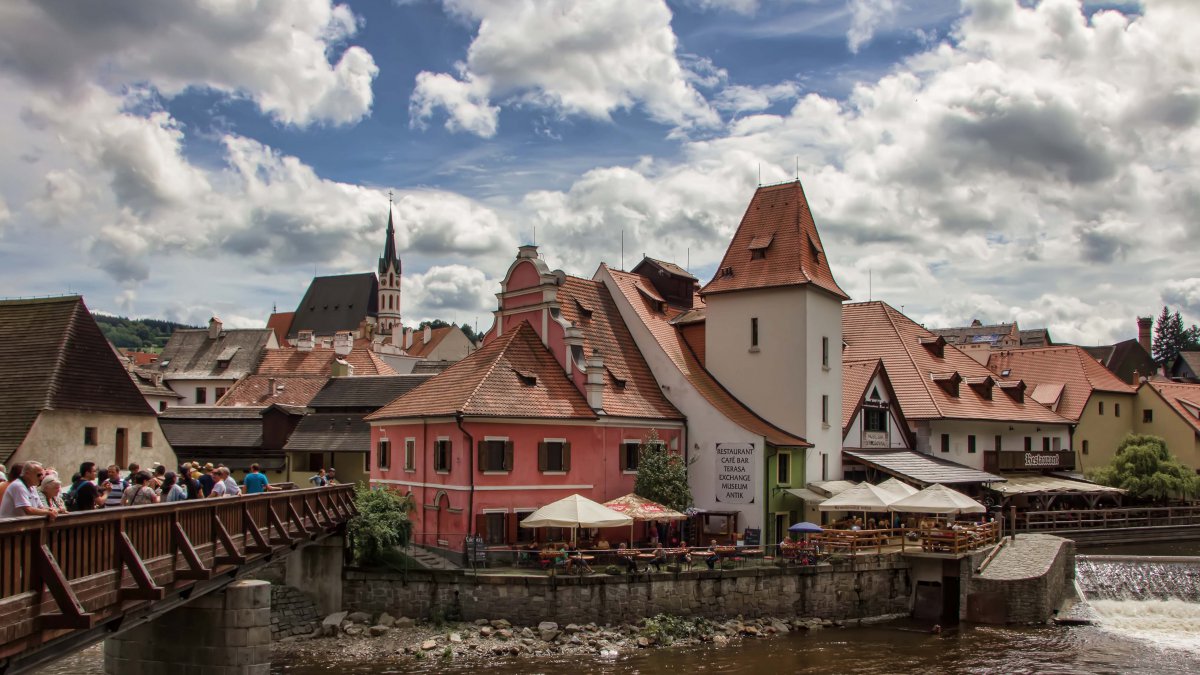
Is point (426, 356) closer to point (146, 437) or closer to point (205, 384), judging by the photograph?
point (205, 384)

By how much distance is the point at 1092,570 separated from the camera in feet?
132

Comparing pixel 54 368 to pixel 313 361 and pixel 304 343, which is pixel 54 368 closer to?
pixel 313 361

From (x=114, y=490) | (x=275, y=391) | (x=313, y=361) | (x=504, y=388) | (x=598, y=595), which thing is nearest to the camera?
(x=114, y=490)

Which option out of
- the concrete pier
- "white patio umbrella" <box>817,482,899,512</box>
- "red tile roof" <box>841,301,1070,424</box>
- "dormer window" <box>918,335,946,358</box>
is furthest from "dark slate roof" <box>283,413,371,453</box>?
"dormer window" <box>918,335,946,358</box>

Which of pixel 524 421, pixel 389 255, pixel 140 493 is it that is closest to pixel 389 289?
pixel 389 255

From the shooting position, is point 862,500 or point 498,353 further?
point 498,353

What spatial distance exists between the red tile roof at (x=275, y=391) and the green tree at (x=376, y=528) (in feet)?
103

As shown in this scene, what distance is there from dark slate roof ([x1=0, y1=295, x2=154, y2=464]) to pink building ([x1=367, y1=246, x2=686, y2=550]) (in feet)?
31.1

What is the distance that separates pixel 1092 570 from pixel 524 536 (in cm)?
2139

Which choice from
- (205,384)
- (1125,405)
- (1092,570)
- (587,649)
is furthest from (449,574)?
(205,384)

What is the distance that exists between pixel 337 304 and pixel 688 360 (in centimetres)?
12063

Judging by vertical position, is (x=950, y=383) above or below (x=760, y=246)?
below

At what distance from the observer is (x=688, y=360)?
145 ft

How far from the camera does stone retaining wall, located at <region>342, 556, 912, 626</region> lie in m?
30.8
